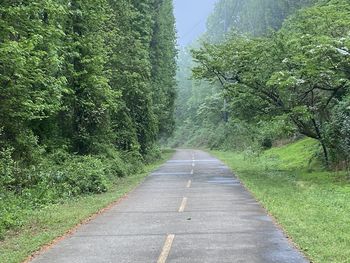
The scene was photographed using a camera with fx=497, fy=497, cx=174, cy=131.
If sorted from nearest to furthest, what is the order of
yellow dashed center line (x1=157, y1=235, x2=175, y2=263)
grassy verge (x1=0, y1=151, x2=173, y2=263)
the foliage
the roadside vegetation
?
yellow dashed center line (x1=157, y1=235, x2=175, y2=263), grassy verge (x1=0, y1=151, x2=173, y2=263), the roadside vegetation, the foliage

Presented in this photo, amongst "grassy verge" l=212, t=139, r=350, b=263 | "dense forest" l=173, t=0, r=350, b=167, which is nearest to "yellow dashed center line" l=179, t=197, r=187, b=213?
"grassy verge" l=212, t=139, r=350, b=263

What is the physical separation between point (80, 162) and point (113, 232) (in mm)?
11332

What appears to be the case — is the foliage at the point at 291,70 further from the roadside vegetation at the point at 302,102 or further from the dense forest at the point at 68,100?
the dense forest at the point at 68,100

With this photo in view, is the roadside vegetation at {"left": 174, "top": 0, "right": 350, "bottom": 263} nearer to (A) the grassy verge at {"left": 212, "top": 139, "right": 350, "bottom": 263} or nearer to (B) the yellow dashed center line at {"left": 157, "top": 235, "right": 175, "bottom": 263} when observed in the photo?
(A) the grassy verge at {"left": 212, "top": 139, "right": 350, "bottom": 263}

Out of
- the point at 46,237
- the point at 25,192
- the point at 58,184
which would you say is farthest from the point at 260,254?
the point at 58,184

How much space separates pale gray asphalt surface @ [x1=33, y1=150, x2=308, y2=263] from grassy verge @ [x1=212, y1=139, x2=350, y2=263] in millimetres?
368

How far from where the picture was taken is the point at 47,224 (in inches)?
471

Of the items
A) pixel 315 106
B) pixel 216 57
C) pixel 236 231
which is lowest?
pixel 236 231

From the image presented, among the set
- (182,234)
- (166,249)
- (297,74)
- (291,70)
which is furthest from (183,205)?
(291,70)

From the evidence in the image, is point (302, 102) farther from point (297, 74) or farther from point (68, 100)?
point (68, 100)

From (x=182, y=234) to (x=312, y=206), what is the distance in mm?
5247

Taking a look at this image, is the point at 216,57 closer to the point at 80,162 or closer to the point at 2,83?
the point at 80,162

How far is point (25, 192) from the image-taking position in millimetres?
15773

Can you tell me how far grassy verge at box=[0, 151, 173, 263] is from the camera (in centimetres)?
928
